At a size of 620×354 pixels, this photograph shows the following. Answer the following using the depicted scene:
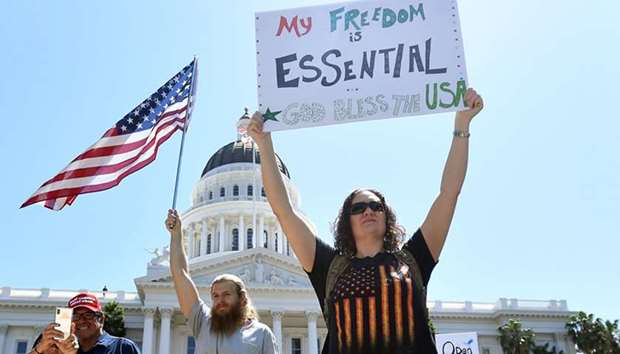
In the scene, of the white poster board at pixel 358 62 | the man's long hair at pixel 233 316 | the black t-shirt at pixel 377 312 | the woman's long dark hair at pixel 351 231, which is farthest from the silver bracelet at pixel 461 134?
the man's long hair at pixel 233 316

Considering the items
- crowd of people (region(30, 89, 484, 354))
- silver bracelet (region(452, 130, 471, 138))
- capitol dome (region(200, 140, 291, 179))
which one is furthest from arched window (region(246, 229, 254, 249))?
silver bracelet (region(452, 130, 471, 138))

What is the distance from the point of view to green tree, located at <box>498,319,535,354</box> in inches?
1784

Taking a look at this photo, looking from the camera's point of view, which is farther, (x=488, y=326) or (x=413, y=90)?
(x=488, y=326)

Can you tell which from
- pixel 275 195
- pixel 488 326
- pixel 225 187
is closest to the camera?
pixel 275 195

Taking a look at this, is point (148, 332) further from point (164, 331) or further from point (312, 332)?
point (312, 332)

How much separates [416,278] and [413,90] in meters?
1.28

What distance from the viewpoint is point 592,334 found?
149 feet

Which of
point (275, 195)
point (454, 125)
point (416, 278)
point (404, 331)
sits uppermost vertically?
point (454, 125)

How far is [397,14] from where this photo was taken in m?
4.05

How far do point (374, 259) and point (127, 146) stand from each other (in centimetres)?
597

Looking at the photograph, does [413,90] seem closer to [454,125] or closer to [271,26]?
[454,125]

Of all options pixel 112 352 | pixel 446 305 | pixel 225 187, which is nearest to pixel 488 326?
pixel 446 305

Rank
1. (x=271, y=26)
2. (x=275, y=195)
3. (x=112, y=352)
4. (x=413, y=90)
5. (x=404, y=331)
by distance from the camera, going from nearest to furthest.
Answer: (x=404, y=331) < (x=275, y=195) < (x=413, y=90) < (x=271, y=26) < (x=112, y=352)

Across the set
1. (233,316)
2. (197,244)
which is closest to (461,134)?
(233,316)
